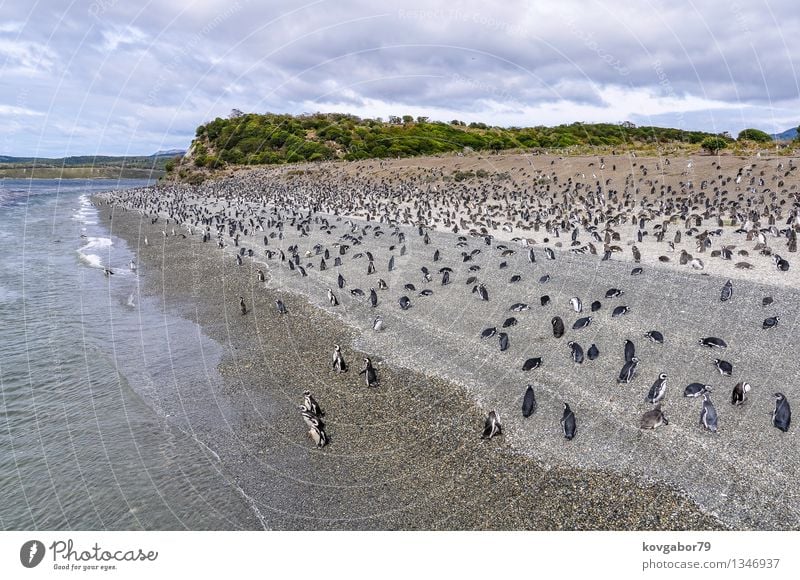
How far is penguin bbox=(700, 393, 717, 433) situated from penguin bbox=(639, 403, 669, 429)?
0.79 metres

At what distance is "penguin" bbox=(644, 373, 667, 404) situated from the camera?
1340 cm

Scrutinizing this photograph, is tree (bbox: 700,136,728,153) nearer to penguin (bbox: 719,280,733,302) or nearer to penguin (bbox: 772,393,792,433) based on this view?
penguin (bbox: 719,280,733,302)

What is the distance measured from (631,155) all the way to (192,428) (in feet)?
177

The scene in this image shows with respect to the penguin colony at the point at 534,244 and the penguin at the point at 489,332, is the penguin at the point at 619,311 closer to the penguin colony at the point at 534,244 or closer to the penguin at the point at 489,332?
the penguin colony at the point at 534,244

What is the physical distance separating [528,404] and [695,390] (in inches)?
166

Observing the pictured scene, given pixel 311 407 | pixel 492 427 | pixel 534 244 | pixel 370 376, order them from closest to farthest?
pixel 492 427, pixel 311 407, pixel 370 376, pixel 534 244

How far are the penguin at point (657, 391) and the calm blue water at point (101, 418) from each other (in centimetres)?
1018

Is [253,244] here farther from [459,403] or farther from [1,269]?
[459,403]

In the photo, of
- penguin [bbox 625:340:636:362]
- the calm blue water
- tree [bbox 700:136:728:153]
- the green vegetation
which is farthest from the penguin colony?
the green vegetation

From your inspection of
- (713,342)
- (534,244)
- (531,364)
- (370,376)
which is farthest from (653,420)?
(534,244)

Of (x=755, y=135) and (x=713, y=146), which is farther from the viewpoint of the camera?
(x=755, y=135)

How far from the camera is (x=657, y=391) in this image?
1345 centimetres

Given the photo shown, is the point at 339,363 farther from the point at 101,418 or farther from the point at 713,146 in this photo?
the point at 713,146

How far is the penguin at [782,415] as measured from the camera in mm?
11805
